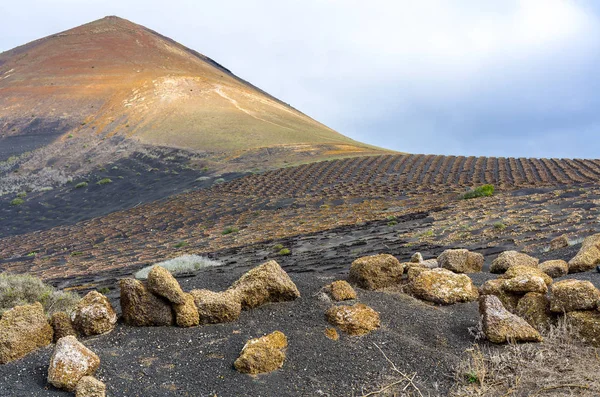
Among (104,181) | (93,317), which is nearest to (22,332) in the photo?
(93,317)

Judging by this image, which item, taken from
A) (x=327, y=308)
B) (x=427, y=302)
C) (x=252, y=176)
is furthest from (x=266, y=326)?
(x=252, y=176)

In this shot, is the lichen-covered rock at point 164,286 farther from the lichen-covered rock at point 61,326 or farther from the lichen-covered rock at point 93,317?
the lichen-covered rock at point 61,326

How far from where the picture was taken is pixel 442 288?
276 inches

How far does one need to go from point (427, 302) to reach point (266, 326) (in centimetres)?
221

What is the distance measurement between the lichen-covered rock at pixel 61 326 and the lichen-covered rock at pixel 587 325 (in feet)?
17.1

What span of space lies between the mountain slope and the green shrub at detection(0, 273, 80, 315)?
33.8 metres

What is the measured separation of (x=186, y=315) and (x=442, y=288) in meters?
3.27

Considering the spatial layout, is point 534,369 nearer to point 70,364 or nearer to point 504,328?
point 504,328

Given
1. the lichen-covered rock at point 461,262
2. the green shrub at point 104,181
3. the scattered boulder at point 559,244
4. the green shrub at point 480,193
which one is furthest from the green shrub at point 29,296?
the green shrub at point 104,181

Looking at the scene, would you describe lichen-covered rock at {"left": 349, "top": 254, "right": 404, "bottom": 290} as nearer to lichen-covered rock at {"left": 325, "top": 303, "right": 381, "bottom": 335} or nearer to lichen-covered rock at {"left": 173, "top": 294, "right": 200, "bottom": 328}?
lichen-covered rock at {"left": 325, "top": 303, "right": 381, "bottom": 335}

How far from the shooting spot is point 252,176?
33250mm

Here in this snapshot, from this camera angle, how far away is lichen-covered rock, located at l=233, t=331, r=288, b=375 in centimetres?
500

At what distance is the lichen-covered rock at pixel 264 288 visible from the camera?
6.44m

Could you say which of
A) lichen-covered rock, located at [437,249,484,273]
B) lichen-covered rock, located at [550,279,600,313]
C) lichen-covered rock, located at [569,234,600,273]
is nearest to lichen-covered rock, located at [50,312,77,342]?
lichen-covered rock, located at [550,279,600,313]
